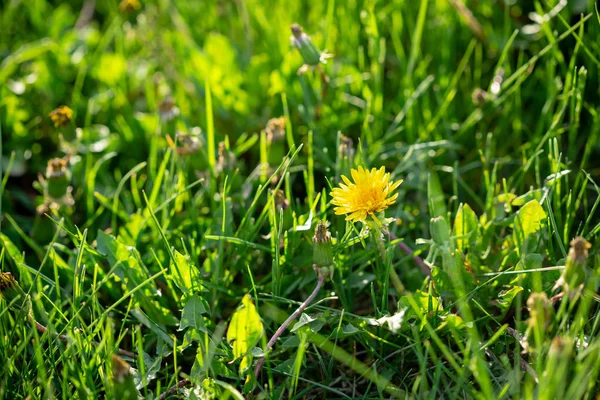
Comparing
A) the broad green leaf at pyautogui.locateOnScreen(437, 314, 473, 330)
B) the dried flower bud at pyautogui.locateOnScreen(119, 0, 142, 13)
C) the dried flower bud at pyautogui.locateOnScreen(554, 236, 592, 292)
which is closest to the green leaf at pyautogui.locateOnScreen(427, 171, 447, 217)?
the broad green leaf at pyautogui.locateOnScreen(437, 314, 473, 330)

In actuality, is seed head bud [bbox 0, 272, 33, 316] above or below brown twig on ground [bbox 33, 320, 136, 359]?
above

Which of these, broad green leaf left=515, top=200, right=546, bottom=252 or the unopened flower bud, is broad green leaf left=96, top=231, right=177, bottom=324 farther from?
broad green leaf left=515, top=200, right=546, bottom=252

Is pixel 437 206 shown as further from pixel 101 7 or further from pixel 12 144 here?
pixel 101 7

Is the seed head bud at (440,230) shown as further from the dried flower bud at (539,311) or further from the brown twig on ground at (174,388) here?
the brown twig on ground at (174,388)

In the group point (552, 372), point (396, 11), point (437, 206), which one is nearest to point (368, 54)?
point (396, 11)

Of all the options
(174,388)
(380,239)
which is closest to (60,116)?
(174,388)

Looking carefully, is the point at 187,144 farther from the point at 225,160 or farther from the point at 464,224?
the point at 464,224
